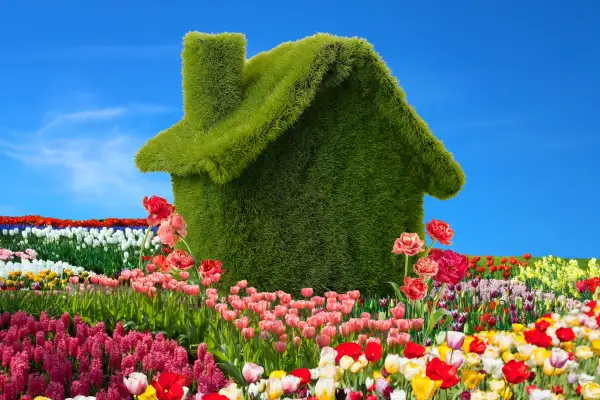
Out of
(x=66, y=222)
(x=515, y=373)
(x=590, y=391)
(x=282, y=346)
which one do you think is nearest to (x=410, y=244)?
(x=282, y=346)

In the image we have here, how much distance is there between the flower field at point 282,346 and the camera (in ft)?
10.1

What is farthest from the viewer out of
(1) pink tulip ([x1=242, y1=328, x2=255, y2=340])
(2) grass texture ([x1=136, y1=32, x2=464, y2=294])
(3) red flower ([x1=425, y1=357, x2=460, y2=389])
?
(2) grass texture ([x1=136, y1=32, x2=464, y2=294])

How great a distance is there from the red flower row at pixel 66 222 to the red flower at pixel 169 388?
15711 mm

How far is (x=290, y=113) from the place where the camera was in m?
8.17

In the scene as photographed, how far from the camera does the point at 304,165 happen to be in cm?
866

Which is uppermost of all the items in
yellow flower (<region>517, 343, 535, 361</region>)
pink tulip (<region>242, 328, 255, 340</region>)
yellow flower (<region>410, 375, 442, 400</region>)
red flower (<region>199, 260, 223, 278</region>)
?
red flower (<region>199, 260, 223, 278</region>)

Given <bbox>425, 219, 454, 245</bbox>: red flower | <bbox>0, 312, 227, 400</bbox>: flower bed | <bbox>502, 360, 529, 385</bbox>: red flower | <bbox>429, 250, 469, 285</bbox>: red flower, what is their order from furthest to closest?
<bbox>425, 219, 454, 245</bbox>: red flower → <bbox>429, 250, 469, 285</bbox>: red flower → <bbox>0, 312, 227, 400</bbox>: flower bed → <bbox>502, 360, 529, 385</bbox>: red flower

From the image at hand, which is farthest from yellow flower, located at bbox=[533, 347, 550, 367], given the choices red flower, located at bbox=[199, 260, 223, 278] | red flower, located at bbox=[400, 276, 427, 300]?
red flower, located at bbox=[199, 260, 223, 278]

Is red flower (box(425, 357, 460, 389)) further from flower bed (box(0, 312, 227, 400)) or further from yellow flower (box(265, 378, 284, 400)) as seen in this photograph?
flower bed (box(0, 312, 227, 400))

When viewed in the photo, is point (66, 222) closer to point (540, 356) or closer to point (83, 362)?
point (83, 362)

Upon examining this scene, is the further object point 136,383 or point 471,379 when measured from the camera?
point 471,379

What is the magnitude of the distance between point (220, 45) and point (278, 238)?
117 inches

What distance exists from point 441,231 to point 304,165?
2.63 meters

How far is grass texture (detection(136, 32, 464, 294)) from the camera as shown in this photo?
841 cm
